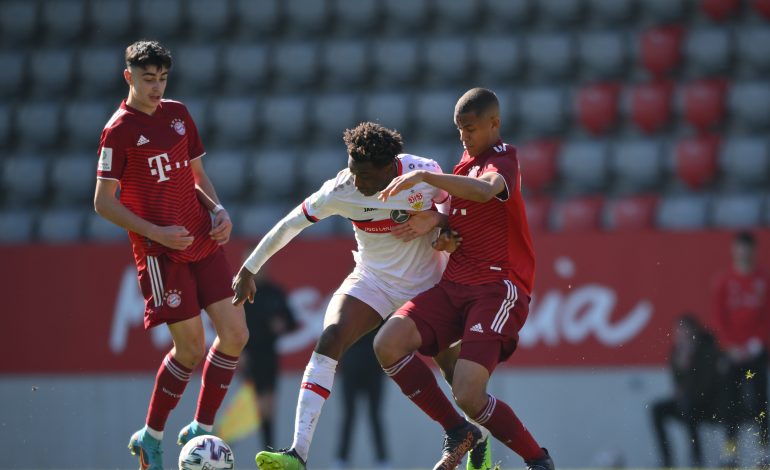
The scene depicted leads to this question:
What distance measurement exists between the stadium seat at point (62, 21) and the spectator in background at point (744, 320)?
28.3 feet

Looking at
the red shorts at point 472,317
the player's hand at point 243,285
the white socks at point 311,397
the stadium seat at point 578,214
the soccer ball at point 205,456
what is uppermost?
the stadium seat at point 578,214

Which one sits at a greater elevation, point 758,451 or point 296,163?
point 296,163

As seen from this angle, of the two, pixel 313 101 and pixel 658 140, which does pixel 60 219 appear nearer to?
A: pixel 313 101

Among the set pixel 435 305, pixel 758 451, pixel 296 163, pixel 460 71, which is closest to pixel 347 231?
pixel 296 163

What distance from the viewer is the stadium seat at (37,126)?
1480 cm

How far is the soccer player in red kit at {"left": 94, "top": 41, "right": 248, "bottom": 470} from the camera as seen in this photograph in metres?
6.71

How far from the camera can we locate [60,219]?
1403cm

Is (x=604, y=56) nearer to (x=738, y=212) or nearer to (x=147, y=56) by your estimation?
(x=738, y=212)

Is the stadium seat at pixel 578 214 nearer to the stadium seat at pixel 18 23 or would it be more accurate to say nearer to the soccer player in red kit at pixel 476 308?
the soccer player in red kit at pixel 476 308

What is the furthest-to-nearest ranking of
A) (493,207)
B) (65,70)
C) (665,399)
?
(65,70)
(665,399)
(493,207)

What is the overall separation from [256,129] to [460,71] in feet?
8.01

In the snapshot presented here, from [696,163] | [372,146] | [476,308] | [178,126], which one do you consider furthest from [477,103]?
[696,163]

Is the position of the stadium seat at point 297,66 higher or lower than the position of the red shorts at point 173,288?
higher

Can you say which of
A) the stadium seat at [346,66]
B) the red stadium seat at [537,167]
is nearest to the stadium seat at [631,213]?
the red stadium seat at [537,167]
